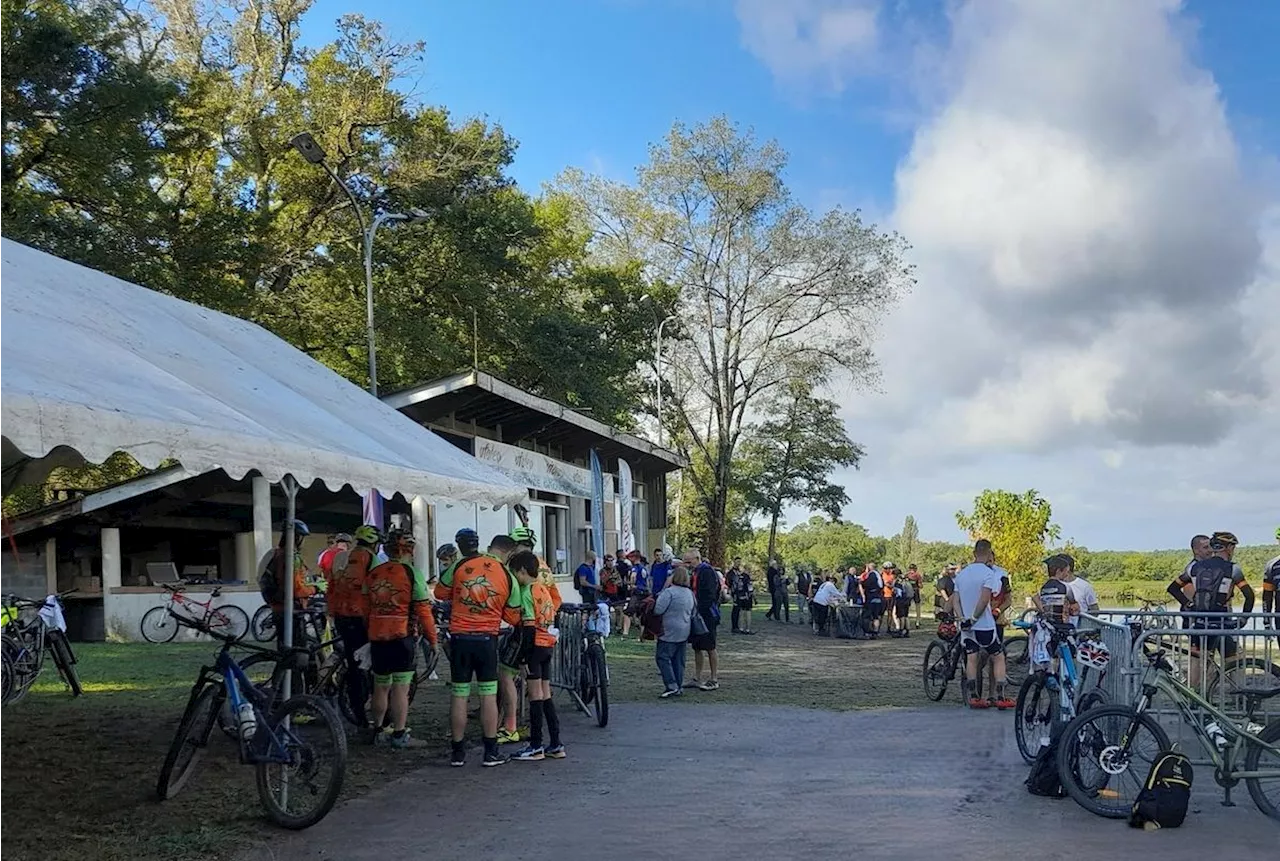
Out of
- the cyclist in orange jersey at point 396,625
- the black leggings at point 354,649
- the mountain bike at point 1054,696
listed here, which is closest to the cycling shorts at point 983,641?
the mountain bike at point 1054,696

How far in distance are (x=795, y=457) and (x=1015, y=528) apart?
10752 millimetres

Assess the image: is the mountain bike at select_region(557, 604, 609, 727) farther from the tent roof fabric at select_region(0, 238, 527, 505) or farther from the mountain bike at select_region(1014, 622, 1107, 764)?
the mountain bike at select_region(1014, 622, 1107, 764)

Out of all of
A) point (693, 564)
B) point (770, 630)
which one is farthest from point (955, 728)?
point (770, 630)

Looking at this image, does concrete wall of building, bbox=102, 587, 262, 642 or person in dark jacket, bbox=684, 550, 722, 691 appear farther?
concrete wall of building, bbox=102, 587, 262, 642

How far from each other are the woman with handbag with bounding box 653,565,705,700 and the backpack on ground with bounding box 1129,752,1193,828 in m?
6.54

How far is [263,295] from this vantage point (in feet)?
89.6

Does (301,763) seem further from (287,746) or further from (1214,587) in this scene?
(1214,587)

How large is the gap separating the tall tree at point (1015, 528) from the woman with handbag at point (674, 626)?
103ft

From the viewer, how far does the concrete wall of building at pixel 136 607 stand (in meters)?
19.5

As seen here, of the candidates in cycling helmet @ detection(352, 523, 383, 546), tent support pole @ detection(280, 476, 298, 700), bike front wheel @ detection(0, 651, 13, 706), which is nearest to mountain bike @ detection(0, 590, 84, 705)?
bike front wheel @ detection(0, 651, 13, 706)

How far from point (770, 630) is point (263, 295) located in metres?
14.5

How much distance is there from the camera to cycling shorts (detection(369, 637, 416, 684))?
900 centimetres

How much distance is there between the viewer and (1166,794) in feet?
22.1

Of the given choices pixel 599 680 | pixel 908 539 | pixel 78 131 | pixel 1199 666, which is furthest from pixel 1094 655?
pixel 908 539
